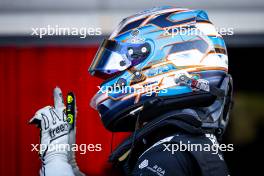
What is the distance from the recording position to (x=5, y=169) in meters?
2.39

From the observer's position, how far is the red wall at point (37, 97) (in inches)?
93.0

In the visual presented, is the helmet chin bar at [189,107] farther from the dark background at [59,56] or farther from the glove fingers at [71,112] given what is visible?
the dark background at [59,56]

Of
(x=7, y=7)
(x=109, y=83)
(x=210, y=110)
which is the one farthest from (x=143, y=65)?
(x=7, y=7)

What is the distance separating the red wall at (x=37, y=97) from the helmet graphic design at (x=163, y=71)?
1.49 feet

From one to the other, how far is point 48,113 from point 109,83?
34 centimetres

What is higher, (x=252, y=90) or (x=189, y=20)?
(x=189, y=20)

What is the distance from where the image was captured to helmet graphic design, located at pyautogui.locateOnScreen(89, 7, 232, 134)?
1.80m

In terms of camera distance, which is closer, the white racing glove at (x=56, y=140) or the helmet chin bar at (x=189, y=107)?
the helmet chin bar at (x=189, y=107)

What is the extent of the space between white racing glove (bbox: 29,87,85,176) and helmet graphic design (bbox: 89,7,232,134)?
22 centimetres

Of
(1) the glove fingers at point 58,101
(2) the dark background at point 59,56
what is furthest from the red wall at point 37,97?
(1) the glove fingers at point 58,101

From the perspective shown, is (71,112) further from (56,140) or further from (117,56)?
(117,56)

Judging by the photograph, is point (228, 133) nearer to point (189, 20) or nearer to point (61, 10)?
point (189, 20)

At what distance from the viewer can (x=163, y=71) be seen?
1825 millimetres

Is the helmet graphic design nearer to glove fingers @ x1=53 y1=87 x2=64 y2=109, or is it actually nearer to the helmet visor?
the helmet visor
